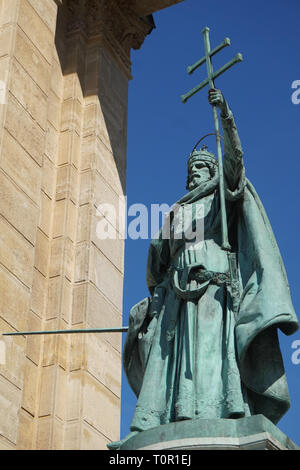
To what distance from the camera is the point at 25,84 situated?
12.9 metres

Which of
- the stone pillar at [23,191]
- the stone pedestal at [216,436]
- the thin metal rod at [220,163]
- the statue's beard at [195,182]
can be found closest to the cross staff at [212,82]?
the thin metal rod at [220,163]

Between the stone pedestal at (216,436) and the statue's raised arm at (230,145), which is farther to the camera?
the statue's raised arm at (230,145)

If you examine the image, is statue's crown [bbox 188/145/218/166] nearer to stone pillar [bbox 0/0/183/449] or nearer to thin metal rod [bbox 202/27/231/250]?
thin metal rod [bbox 202/27/231/250]

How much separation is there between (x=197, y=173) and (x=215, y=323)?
5.91 feet

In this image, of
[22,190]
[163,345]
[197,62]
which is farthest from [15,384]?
[197,62]

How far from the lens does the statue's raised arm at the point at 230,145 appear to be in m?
7.93

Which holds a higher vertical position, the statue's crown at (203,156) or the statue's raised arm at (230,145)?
the statue's crown at (203,156)

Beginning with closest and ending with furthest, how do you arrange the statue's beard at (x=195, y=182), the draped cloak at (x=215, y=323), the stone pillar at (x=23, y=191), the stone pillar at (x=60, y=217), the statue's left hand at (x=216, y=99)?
the draped cloak at (x=215, y=323) → the statue's left hand at (x=216, y=99) → the statue's beard at (x=195, y=182) → the stone pillar at (x=23, y=191) → the stone pillar at (x=60, y=217)

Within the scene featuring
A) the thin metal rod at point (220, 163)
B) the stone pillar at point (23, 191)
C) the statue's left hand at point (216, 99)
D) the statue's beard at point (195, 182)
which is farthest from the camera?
the stone pillar at point (23, 191)

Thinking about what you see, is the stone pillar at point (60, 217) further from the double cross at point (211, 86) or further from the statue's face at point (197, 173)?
the statue's face at point (197, 173)

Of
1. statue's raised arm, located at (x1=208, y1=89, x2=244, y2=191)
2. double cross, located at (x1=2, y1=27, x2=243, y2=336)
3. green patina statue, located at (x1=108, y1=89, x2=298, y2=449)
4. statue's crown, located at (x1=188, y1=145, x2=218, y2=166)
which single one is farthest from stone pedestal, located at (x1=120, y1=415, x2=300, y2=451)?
statue's crown, located at (x1=188, y1=145, x2=218, y2=166)

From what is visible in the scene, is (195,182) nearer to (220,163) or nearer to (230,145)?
(220,163)
